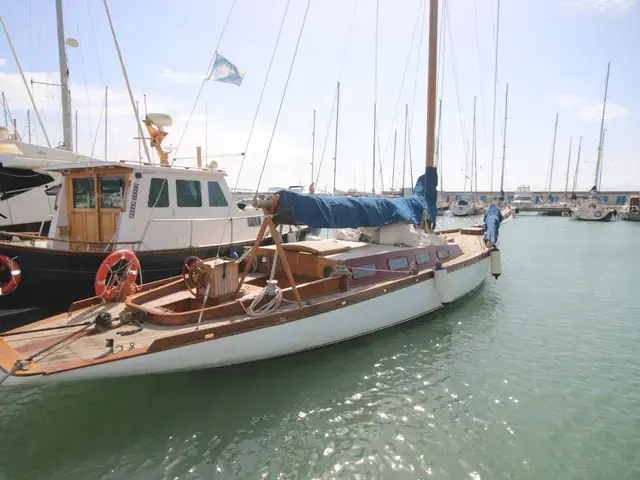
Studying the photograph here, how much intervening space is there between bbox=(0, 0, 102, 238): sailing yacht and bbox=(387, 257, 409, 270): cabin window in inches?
462

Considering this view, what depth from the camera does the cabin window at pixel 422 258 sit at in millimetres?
9555

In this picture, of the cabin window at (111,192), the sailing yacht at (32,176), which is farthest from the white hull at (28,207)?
the cabin window at (111,192)

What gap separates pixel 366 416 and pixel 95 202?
8553 mm

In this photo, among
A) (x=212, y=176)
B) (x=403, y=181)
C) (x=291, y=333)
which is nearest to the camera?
(x=291, y=333)

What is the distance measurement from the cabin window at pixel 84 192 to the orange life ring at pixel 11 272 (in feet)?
8.32

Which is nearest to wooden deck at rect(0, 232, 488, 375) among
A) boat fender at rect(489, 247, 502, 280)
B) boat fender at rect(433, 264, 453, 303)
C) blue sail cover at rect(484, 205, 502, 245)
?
boat fender at rect(433, 264, 453, 303)

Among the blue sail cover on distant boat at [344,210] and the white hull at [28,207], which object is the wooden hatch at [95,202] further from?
the blue sail cover on distant boat at [344,210]

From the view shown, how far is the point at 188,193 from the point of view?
34.7ft

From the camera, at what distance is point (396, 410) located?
18.6 feet

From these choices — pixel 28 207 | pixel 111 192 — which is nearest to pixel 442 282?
pixel 111 192

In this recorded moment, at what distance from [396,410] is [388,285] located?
114 inches

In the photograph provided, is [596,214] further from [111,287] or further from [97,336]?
[97,336]

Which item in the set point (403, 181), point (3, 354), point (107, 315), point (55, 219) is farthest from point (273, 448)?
point (403, 181)

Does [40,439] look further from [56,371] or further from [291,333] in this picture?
[291,333]
